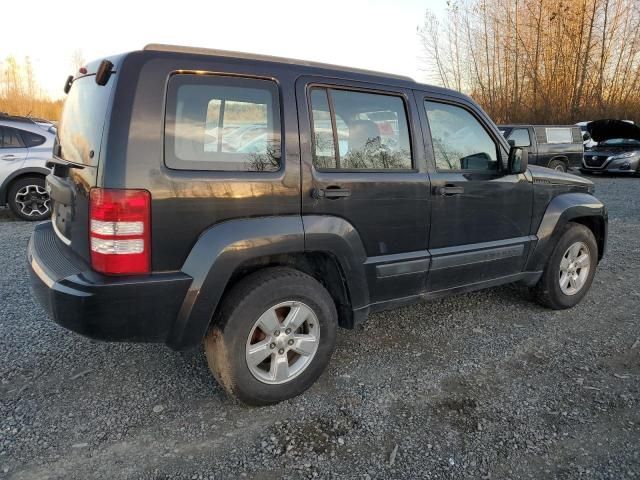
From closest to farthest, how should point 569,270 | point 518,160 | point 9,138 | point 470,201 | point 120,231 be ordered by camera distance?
point 120,231, point 470,201, point 518,160, point 569,270, point 9,138

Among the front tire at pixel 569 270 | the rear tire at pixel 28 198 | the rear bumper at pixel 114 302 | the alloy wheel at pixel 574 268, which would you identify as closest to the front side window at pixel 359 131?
the rear bumper at pixel 114 302

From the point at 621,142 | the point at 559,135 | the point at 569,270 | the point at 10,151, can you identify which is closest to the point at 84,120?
the point at 569,270

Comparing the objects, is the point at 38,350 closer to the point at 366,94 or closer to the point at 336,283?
the point at 336,283

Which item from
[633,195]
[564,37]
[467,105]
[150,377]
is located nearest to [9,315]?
[150,377]

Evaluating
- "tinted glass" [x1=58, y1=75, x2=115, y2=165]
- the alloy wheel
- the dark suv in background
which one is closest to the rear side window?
"tinted glass" [x1=58, y1=75, x2=115, y2=165]

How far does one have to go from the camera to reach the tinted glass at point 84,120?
2.31m

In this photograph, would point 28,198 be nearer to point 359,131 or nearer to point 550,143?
point 359,131

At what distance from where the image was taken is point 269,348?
2688mm

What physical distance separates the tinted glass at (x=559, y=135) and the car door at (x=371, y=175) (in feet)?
43.8

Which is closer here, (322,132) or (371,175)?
(322,132)

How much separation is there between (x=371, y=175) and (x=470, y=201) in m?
0.90

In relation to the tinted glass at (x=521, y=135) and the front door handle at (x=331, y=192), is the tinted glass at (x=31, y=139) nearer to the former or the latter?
the front door handle at (x=331, y=192)

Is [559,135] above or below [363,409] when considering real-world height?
above

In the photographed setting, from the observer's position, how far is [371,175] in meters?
2.95
